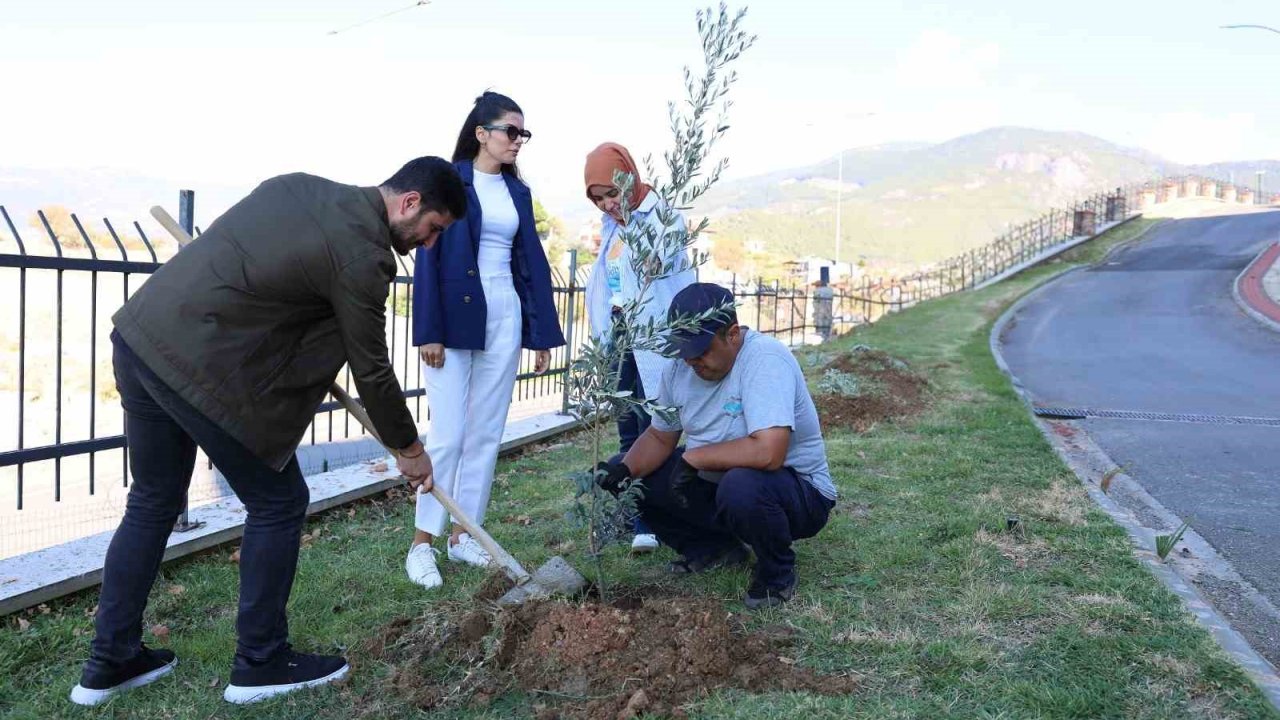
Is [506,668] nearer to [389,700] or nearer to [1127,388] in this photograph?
[389,700]

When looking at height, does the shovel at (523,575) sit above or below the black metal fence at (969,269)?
below

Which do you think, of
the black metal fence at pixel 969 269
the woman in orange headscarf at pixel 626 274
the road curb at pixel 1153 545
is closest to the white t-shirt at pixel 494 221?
the woman in orange headscarf at pixel 626 274

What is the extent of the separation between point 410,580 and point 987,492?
3180 millimetres

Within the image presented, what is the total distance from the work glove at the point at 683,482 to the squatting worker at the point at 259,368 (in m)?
1.08

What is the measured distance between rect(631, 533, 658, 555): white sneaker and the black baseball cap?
124cm

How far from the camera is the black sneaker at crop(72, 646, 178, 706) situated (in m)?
2.85

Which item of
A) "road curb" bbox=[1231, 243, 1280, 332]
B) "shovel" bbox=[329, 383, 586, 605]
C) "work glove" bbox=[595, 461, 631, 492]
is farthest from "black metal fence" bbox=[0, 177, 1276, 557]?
"road curb" bbox=[1231, 243, 1280, 332]

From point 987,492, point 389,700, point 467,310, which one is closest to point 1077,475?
point 987,492

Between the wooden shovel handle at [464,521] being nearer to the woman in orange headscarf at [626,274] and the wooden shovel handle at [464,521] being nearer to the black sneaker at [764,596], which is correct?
the woman in orange headscarf at [626,274]

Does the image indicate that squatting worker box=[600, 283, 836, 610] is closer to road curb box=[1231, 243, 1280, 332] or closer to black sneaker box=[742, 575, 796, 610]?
black sneaker box=[742, 575, 796, 610]

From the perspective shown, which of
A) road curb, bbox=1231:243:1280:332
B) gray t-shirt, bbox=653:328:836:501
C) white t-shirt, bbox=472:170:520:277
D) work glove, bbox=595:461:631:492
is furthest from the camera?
road curb, bbox=1231:243:1280:332

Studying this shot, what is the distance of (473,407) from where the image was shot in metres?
4.07

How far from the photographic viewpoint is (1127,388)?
10289 millimetres

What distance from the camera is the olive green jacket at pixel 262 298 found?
8.27 feet
